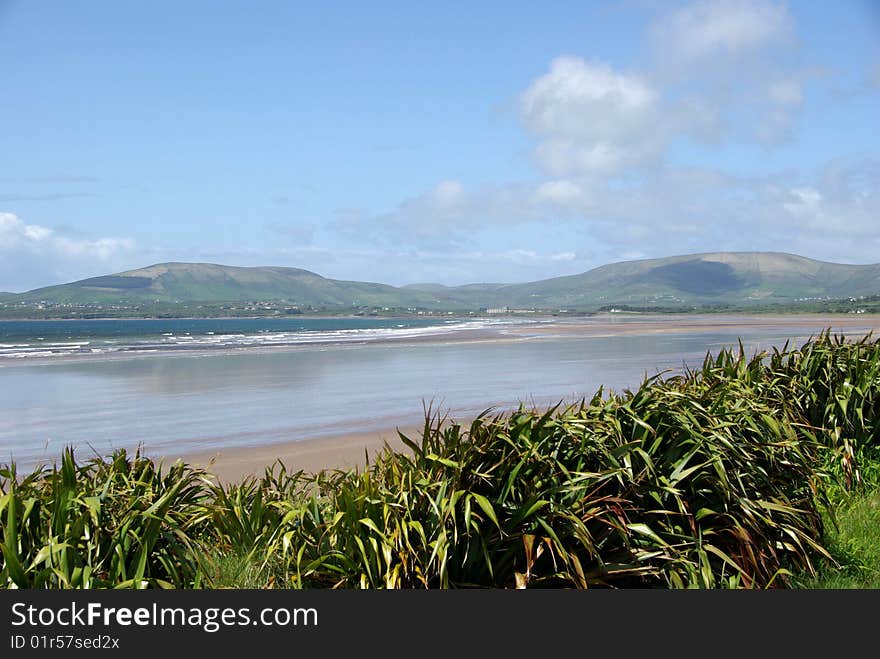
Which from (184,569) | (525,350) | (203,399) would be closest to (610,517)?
(184,569)

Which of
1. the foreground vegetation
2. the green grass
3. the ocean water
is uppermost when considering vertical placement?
the foreground vegetation

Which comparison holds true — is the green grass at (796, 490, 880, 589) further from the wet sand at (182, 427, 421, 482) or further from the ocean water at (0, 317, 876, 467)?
the wet sand at (182, 427, 421, 482)

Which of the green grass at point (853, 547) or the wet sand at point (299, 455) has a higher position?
the green grass at point (853, 547)

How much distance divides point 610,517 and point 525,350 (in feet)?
119

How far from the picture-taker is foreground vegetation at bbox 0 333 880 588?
14.4 feet

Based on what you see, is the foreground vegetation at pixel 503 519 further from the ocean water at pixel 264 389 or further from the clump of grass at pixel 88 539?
the ocean water at pixel 264 389

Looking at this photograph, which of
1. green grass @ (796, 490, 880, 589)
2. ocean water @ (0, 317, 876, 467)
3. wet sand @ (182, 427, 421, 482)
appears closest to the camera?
green grass @ (796, 490, 880, 589)

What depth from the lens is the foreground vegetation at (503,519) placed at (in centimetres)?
438

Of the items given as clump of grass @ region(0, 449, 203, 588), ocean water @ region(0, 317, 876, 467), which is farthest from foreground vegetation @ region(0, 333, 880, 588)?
ocean water @ region(0, 317, 876, 467)

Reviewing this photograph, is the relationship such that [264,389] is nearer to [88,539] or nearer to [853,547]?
[88,539]

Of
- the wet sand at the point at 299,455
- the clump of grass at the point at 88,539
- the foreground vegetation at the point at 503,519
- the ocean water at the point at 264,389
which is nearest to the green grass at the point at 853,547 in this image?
the foreground vegetation at the point at 503,519

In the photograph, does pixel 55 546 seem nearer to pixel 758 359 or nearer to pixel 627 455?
pixel 627 455

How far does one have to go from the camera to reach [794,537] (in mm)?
5164

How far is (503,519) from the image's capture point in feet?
15.6
